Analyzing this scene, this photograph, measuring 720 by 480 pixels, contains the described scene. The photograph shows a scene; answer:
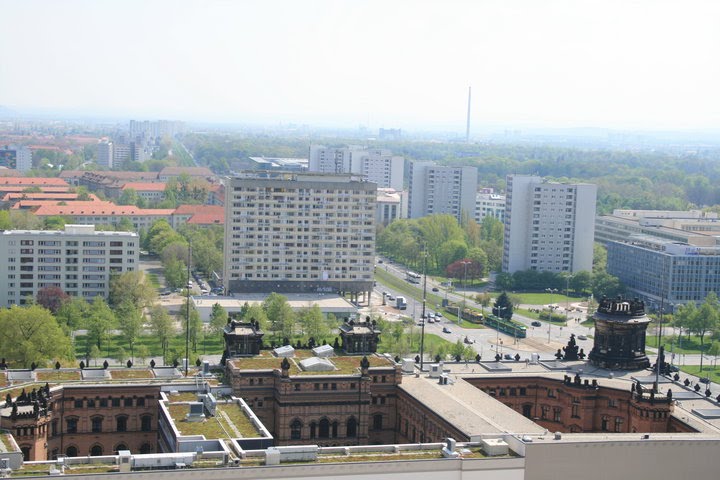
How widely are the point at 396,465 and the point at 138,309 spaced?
73.4 meters

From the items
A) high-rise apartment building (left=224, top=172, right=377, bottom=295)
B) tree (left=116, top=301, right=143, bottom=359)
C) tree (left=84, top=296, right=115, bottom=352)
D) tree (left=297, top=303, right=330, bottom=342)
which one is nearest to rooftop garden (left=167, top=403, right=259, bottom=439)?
tree (left=116, top=301, right=143, bottom=359)

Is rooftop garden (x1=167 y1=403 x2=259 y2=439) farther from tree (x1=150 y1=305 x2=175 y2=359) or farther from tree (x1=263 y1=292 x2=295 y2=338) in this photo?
tree (x1=263 y1=292 x2=295 y2=338)

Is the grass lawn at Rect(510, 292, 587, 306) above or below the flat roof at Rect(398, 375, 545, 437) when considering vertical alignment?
below

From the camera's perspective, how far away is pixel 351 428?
74250 millimetres

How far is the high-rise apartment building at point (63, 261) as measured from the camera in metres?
133

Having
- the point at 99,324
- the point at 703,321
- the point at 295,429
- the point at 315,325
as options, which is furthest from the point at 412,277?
the point at 295,429

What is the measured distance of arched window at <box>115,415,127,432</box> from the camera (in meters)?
72.3

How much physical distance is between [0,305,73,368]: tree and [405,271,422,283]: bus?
73012 millimetres

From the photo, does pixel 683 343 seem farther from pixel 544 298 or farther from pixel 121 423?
pixel 121 423

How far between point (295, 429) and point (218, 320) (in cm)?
4583

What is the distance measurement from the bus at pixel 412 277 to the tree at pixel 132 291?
142 ft

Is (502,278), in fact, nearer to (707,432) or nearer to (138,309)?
(138,309)

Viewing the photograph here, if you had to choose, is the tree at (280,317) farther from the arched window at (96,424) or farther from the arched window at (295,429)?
the arched window at (96,424)

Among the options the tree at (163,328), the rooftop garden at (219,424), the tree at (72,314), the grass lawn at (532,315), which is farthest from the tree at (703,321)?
the rooftop garden at (219,424)
